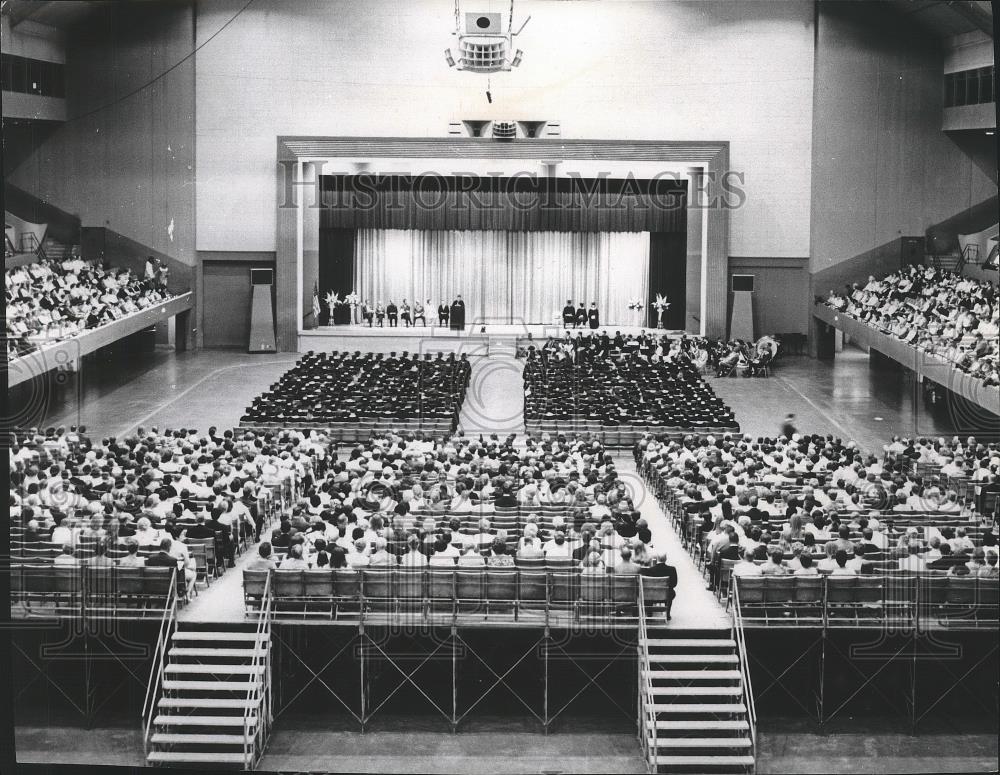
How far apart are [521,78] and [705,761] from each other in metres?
25.3

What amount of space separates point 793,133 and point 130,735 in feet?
87.4

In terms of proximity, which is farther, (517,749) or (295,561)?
(295,561)

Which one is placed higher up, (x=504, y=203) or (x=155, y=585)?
(x=504, y=203)

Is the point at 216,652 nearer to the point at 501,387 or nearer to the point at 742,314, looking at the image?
the point at 501,387

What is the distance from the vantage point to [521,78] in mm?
34688

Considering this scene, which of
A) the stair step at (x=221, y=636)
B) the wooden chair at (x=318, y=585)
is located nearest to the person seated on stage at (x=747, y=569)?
the wooden chair at (x=318, y=585)

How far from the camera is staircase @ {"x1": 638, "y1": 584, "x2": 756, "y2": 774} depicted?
12.6 meters

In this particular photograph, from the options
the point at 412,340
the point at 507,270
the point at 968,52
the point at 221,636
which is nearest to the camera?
the point at 221,636

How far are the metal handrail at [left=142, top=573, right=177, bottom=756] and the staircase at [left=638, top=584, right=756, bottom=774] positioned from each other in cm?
498

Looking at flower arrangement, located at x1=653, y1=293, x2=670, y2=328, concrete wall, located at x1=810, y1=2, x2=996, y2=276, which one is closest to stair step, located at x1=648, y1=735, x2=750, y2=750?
concrete wall, located at x1=810, y1=2, x2=996, y2=276

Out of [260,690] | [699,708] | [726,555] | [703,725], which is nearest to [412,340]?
[726,555]

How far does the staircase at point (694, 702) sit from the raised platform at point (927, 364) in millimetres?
10099

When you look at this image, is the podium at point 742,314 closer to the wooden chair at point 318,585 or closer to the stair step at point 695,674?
the stair step at point 695,674

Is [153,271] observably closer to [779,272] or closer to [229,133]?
[229,133]
